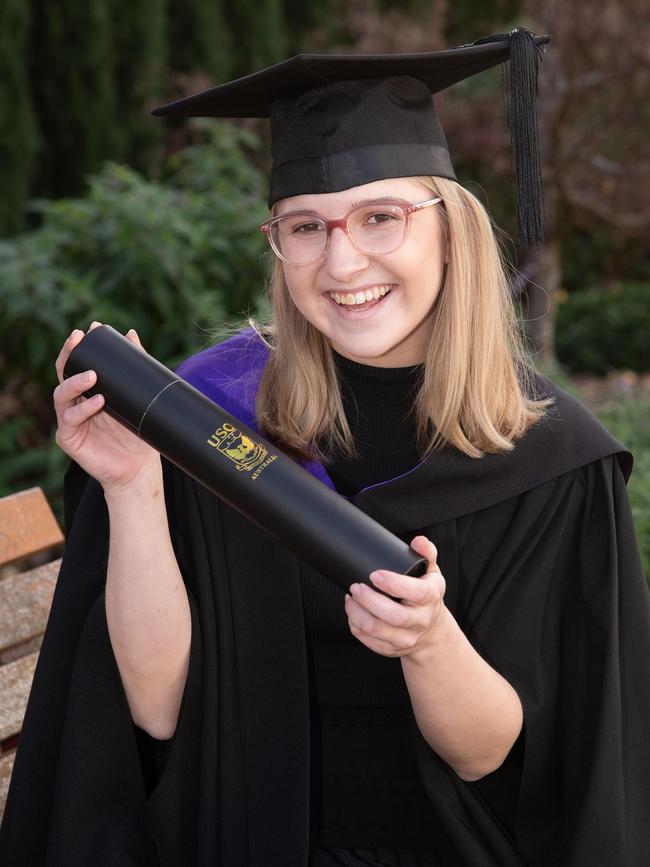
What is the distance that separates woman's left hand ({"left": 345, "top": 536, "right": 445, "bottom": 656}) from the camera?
5.14ft

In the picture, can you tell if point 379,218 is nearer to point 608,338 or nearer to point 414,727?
point 414,727

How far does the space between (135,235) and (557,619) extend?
2824mm

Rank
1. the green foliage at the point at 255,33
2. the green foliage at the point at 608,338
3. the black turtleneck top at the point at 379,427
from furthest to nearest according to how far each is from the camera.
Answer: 1. the green foliage at the point at 608,338
2. the green foliage at the point at 255,33
3. the black turtleneck top at the point at 379,427

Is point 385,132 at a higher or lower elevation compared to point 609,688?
higher

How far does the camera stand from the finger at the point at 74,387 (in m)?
1.71

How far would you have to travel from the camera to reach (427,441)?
7.29 feet

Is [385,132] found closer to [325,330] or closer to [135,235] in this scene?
[325,330]

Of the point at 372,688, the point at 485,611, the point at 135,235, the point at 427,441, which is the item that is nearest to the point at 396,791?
the point at 372,688

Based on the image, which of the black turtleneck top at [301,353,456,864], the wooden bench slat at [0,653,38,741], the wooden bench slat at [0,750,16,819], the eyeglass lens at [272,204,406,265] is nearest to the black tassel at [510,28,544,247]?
the eyeglass lens at [272,204,406,265]

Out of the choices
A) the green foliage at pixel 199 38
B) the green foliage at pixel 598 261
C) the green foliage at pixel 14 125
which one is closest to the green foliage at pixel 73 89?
the green foliage at pixel 14 125

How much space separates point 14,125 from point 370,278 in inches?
241

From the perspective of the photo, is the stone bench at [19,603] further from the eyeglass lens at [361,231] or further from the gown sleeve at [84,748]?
the eyeglass lens at [361,231]

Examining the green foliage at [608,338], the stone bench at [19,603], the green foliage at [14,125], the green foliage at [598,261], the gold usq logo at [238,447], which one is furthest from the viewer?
the green foliage at [598,261]

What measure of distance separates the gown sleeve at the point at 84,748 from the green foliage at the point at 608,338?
9.60 meters
